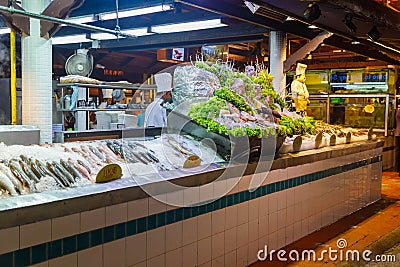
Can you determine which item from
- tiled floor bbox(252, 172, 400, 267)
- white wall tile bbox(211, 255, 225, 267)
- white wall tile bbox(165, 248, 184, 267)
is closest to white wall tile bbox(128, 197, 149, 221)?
white wall tile bbox(165, 248, 184, 267)

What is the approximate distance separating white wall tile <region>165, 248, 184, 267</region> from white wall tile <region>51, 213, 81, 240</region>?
32.8 inches

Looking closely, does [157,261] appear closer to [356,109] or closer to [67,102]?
[67,102]

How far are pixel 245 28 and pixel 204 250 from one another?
5.27m

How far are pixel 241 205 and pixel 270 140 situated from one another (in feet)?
2.45

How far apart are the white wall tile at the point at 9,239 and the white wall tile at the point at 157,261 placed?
101cm

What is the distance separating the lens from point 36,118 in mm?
5430

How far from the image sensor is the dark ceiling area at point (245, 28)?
530 centimetres

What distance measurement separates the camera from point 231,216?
150 inches

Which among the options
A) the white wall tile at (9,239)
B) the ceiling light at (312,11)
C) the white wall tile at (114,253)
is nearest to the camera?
the white wall tile at (9,239)

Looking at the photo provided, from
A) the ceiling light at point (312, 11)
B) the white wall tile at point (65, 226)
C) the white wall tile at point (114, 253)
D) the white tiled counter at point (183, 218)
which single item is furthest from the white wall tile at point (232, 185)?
the ceiling light at point (312, 11)

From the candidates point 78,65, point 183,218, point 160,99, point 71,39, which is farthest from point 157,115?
point 71,39

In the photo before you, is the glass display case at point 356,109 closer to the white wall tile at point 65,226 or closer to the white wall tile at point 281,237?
the white wall tile at point 281,237

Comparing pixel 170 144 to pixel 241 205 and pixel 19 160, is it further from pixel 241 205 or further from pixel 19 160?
pixel 19 160

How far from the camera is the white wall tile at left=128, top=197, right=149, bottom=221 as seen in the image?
2.90 m
